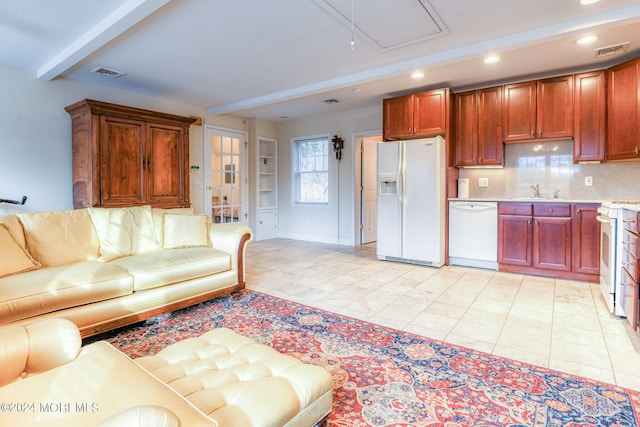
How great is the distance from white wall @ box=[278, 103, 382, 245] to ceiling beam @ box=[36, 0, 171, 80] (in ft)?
13.0

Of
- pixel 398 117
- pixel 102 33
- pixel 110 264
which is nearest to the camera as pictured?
pixel 110 264

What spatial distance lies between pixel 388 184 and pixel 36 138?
4.57 m

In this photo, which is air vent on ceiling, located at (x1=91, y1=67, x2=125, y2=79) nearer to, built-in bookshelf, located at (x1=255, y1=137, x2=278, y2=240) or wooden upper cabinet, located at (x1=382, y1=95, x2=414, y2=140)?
built-in bookshelf, located at (x1=255, y1=137, x2=278, y2=240)

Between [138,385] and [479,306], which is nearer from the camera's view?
[138,385]

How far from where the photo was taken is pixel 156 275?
104 inches

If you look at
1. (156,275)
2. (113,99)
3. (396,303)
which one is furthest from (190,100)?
(396,303)

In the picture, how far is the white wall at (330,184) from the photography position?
614 centimetres

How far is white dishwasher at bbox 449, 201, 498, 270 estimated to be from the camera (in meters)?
4.27

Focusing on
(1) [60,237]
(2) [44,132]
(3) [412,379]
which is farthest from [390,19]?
(2) [44,132]

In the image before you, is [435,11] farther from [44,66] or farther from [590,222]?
[44,66]

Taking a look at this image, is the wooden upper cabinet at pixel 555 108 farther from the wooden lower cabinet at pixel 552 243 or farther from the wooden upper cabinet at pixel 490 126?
the wooden lower cabinet at pixel 552 243

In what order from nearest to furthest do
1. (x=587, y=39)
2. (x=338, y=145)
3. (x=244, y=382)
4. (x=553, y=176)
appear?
(x=244, y=382), (x=587, y=39), (x=553, y=176), (x=338, y=145)

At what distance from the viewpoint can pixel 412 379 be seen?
73.4 inches

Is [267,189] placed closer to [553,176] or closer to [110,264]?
[110,264]
